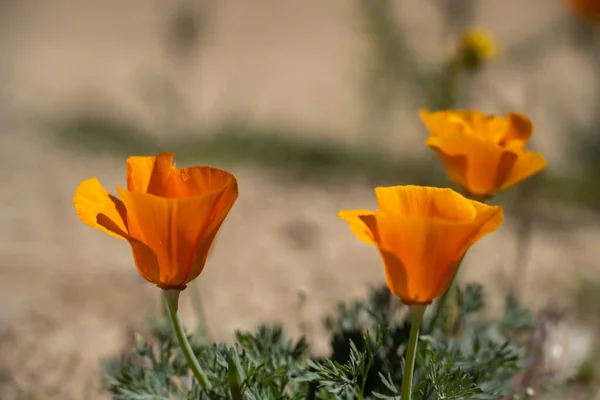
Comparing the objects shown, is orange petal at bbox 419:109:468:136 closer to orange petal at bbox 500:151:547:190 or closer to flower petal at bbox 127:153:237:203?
orange petal at bbox 500:151:547:190

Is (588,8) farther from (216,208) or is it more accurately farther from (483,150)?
(216,208)

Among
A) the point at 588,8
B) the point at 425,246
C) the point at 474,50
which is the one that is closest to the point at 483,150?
the point at 425,246

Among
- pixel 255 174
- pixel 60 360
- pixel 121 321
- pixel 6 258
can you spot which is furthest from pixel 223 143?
pixel 60 360

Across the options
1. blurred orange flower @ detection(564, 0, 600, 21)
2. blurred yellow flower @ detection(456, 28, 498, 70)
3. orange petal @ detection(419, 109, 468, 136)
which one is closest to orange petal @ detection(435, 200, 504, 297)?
orange petal @ detection(419, 109, 468, 136)

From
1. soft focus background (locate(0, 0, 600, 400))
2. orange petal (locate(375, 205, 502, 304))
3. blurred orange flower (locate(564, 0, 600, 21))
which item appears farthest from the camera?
blurred orange flower (locate(564, 0, 600, 21))

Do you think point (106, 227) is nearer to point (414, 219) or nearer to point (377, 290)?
point (414, 219)

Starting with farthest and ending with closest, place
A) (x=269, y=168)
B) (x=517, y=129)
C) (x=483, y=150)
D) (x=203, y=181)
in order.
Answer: (x=269, y=168) → (x=517, y=129) → (x=483, y=150) → (x=203, y=181)

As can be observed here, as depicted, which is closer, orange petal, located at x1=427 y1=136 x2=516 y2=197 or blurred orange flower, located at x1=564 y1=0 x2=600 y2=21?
orange petal, located at x1=427 y1=136 x2=516 y2=197
